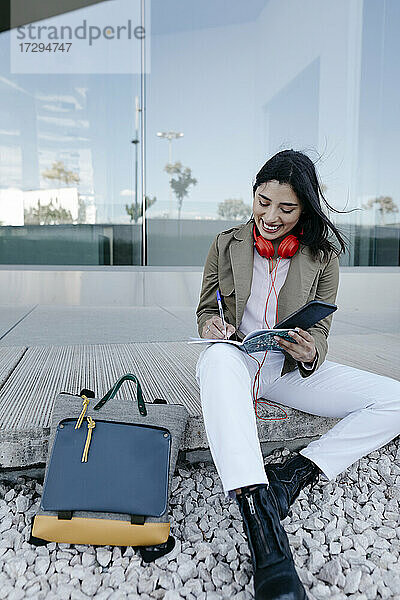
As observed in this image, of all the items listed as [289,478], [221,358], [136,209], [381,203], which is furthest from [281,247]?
[381,203]

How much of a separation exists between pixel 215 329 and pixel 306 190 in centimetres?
63

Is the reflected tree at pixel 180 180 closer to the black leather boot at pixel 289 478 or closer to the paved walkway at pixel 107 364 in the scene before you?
the paved walkway at pixel 107 364

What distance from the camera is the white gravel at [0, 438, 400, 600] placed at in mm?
1617

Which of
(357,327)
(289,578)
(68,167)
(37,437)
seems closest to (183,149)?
(68,167)

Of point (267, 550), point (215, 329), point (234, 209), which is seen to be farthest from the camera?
point (234, 209)

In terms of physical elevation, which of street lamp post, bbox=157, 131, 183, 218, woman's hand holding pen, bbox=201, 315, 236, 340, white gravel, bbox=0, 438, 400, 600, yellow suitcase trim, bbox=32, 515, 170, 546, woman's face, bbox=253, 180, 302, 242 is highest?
street lamp post, bbox=157, 131, 183, 218

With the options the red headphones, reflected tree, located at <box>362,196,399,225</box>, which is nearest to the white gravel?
the red headphones

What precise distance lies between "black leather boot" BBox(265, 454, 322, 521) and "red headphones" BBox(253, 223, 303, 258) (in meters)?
0.77

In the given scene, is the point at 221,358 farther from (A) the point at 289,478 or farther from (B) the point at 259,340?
(A) the point at 289,478

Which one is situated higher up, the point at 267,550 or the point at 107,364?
the point at 107,364

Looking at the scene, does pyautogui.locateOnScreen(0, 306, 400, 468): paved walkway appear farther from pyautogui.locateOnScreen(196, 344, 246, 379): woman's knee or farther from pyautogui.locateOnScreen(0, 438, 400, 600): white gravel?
pyautogui.locateOnScreen(196, 344, 246, 379): woman's knee

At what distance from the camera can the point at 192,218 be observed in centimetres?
675

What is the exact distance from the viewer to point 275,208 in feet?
7.17

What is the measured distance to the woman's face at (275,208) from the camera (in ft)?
7.13
